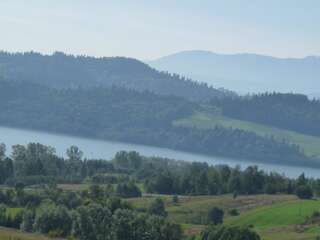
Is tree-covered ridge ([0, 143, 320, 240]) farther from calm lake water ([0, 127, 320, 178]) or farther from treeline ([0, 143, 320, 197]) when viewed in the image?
calm lake water ([0, 127, 320, 178])

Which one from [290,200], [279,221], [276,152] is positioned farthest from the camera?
[276,152]

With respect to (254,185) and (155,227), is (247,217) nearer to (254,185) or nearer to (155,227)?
(155,227)

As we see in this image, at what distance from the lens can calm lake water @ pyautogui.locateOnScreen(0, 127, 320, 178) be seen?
524 feet

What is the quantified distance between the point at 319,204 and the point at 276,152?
124 m

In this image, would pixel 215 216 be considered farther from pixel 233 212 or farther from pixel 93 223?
pixel 93 223

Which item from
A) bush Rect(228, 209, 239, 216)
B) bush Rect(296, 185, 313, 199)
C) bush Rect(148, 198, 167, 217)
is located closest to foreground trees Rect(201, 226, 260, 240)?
bush Rect(148, 198, 167, 217)

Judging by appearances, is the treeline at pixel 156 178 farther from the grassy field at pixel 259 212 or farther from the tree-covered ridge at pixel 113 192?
the grassy field at pixel 259 212

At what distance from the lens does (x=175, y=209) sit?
69.3 meters

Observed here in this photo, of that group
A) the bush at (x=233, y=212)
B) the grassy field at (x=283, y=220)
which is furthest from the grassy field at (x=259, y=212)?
the bush at (x=233, y=212)

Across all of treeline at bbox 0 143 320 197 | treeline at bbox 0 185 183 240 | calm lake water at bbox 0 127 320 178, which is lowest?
treeline at bbox 0 185 183 240

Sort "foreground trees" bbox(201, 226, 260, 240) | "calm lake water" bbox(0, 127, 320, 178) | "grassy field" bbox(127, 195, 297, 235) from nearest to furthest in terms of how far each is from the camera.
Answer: "foreground trees" bbox(201, 226, 260, 240)
"grassy field" bbox(127, 195, 297, 235)
"calm lake water" bbox(0, 127, 320, 178)

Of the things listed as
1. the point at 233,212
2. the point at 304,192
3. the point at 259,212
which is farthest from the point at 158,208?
the point at 304,192

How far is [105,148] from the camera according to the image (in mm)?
172625

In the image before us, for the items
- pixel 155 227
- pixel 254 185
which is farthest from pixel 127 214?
pixel 254 185
